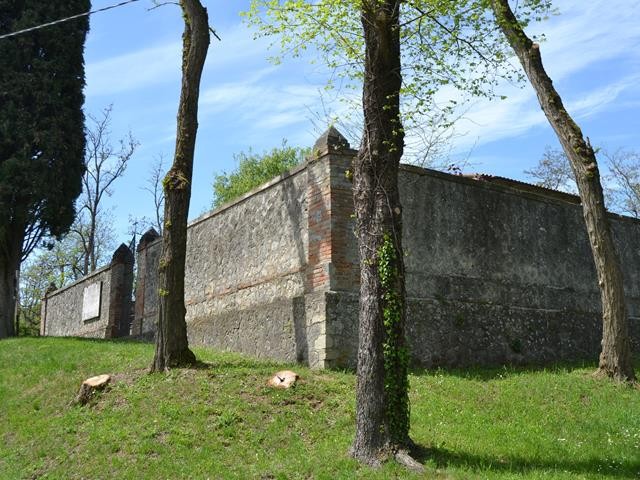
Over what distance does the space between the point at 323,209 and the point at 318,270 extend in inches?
43.6

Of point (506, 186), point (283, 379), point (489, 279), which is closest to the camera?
point (283, 379)

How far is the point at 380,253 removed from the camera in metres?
8.01

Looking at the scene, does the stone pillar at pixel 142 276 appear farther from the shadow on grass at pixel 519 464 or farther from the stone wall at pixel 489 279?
the shadow on grass at pixel 519 464

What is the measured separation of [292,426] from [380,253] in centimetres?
273

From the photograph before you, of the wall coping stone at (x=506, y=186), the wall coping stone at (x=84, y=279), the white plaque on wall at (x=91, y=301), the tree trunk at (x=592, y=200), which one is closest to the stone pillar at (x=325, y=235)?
the wall coping stone at (x=506, y=186)

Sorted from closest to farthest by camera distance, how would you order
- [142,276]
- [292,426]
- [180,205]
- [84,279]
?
[292,426], [180,205], [142,276], [84,279]

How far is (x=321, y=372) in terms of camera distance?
11031mm

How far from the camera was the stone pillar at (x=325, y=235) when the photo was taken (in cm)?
1148

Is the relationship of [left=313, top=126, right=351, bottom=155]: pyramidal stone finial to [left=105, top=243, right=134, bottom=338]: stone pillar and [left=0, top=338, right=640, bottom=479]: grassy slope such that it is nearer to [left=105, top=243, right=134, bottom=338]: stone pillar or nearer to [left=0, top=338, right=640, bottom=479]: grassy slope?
[left=0, top=338, right=640, bottom=479]: grassy slope

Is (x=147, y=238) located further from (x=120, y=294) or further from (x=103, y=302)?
(x=103, y=302)

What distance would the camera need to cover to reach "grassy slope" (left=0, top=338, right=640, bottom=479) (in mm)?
7680

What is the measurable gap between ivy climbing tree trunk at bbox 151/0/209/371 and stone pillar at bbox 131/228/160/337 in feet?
25.4

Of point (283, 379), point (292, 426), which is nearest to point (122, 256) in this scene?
point (283, 379)

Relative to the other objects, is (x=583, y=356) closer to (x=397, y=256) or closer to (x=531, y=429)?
(x=531, y=429)
